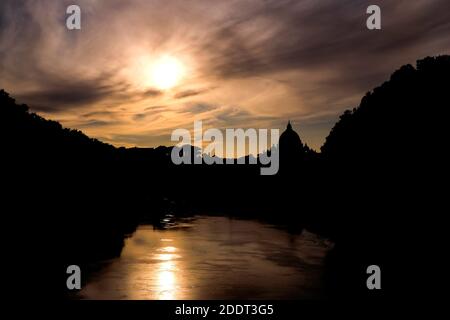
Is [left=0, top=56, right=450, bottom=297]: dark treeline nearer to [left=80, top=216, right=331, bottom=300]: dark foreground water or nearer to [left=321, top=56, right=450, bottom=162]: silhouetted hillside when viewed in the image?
[left=321, top=56, right=450, bottom=162]: silhouetted hillside

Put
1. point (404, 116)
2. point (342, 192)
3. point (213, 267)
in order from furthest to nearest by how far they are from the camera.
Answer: point (342, 192)
point (404, 116)
point (213, 267)

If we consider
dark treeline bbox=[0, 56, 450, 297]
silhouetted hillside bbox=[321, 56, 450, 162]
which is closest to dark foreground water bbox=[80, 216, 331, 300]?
dark treeline bbox=[0, 56, 450, 297]

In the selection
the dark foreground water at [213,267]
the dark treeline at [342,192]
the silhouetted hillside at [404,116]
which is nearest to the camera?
the dark foreground water at [213,267]

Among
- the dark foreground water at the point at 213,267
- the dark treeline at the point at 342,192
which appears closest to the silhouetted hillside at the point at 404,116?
the dark treeline at the point at 342,192

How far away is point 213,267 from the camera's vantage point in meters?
42.8

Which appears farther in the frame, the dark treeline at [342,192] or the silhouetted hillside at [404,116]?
the silhouetted hillside at [404,116]

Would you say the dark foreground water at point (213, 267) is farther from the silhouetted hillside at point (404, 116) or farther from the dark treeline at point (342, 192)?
the silhouetted hillside at point (404, 116)

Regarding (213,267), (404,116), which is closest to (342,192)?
(404,116)

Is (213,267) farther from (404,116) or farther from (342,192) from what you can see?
(342,192)

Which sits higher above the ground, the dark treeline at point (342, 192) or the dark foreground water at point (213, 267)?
the dark treeline at point (342, 192)

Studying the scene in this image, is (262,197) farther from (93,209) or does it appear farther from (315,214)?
(93,209)

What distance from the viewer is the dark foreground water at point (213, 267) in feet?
109

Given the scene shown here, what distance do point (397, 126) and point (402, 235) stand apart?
16.5 metres

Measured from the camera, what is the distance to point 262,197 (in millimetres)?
163250
